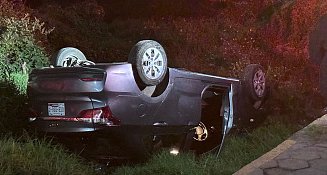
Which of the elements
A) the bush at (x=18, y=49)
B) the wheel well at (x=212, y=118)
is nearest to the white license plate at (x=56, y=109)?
the wheel well at (x=212, y=118)

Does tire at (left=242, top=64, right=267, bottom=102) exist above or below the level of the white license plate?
above

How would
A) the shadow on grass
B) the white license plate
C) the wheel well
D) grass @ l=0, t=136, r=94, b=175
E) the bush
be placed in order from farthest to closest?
1. the bush
2. the wheel well
3. the shadow on grass
4. the white license plate
5. grass @ l=0, t=136, r=94, b=175

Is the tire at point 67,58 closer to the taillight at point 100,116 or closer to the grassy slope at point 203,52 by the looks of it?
the grassy slope at point 203,52

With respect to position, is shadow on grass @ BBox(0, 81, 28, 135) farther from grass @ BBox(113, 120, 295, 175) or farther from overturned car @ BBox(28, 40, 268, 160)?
grass @ BBox(113, 120, 295, 175)

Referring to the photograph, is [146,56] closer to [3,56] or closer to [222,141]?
[222,141]

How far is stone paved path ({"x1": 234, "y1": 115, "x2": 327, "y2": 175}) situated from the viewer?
4985mm

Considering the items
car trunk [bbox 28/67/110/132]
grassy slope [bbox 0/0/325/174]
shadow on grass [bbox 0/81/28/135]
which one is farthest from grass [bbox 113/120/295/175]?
shadow on grass [bbox 0/81/28/135]

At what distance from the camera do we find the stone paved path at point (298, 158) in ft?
16.4

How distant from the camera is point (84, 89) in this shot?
5637 mm

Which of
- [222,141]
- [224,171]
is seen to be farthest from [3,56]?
[224,171]

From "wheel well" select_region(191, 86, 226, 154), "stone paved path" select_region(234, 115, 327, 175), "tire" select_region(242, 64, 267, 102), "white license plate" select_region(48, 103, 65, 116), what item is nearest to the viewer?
"stone paved path" select_region(234, 115, 327, 175)

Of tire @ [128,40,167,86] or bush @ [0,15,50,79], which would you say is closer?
tire @ [128,40,167,86]

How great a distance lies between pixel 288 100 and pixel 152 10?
311 inches

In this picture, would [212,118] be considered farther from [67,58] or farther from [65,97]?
[65,97]
